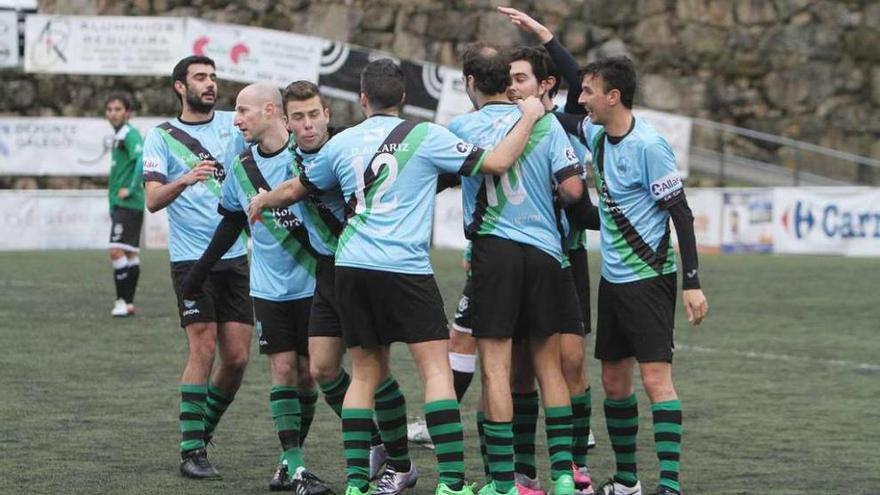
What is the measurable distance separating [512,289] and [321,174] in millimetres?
996

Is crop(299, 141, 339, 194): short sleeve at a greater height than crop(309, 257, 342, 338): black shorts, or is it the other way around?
crop(299, 141, 339, 194): short sleeve

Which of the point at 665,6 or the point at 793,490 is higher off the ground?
the point at 665,6

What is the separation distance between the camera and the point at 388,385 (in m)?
8.06

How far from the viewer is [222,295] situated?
9117mm

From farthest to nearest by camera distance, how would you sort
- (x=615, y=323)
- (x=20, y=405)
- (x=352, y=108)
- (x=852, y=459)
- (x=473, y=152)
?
1. (x=352, y=108)
2. (x=20, y=405)
3. (x=852, y=459)
4. (x=615, y=323)
5. (x=473, y=152)

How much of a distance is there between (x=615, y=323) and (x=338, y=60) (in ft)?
81.6

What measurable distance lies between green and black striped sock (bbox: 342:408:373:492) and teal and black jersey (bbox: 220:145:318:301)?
3.16 feet

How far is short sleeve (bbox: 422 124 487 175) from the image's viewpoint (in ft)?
24.3

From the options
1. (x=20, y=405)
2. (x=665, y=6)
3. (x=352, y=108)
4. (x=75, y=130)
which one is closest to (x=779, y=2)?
(x=665, y=6)

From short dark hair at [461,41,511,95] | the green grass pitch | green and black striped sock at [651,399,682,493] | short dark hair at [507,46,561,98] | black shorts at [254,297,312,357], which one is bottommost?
the green grass pitch

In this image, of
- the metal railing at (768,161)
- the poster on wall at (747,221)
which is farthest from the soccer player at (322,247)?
the metal railing at (768,161)

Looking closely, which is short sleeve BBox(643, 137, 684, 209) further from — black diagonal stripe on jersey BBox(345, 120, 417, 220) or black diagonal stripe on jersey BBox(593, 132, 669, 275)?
black diagonal stripe on jersey BBox(345, 120, 417, 220)

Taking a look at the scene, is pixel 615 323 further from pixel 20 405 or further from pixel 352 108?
pixel 352 108

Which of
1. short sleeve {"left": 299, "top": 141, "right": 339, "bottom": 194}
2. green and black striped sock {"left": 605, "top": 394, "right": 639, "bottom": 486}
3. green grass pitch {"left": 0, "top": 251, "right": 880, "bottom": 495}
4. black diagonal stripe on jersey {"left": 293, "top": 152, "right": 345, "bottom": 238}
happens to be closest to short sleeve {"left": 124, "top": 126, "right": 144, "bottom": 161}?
green grass pitch {"left": 0, "top": 251, "right": 880, "bottom": 495}
